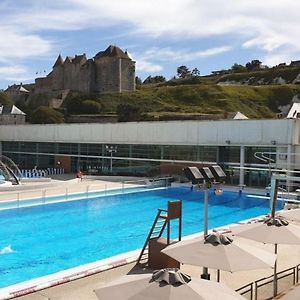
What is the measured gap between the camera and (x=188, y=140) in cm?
3175

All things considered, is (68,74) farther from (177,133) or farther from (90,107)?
(177,133)

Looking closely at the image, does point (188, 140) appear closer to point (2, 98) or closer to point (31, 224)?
point (31, 224)

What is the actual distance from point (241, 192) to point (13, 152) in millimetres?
26706

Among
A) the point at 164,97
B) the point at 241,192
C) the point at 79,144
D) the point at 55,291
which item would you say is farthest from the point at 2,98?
the point at 55,291

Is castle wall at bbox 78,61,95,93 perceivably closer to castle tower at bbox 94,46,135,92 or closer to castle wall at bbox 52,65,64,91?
castle tower at bbox 94,46,135,92

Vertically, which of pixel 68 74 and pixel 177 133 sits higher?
pixel 68 74

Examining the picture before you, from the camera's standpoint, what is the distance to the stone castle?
87750mm

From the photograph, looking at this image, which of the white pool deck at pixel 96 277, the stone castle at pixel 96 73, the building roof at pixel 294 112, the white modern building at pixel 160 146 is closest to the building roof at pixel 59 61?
the stone castle at pixel 96 73

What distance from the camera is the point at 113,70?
8762 centimetres

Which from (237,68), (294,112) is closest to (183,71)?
(237,68)

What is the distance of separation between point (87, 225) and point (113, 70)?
72.1 meters

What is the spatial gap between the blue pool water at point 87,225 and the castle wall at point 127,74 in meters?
64.5

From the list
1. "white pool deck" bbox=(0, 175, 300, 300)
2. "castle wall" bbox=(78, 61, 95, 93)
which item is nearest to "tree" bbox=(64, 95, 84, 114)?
"castle wall" bbox=(78, 61, 95, 93)

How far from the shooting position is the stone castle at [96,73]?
288 ft
